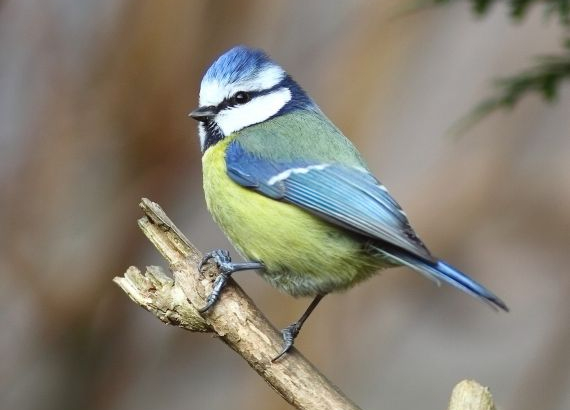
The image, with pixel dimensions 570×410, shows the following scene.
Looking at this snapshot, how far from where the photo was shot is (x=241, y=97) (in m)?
2.07

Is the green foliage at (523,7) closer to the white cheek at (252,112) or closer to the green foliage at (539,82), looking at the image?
the green foliage at (539,82)

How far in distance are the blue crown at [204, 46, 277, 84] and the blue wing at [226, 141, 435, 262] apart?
0.15 meters

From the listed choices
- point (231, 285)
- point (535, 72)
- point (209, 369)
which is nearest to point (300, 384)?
point (231, 285)

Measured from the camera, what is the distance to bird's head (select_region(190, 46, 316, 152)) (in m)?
2.04

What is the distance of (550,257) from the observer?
334 cm

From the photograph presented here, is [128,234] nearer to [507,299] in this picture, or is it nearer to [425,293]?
[425,293]

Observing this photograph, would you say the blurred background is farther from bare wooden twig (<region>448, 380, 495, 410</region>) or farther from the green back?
bare wooden twig (<region>448, 380, 495, 410</region>)

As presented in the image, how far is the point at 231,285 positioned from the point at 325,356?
5.33 ft

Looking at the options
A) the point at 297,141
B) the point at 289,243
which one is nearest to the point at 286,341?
the point at 289,243

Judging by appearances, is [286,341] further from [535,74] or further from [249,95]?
[535,74]

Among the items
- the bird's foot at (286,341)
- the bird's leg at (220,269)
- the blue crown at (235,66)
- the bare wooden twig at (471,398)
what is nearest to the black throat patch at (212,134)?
the blue crown at (235,66)

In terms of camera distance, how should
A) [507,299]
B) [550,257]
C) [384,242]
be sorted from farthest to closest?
[507,299] → [550,257] → [384,242]

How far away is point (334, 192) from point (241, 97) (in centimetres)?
35

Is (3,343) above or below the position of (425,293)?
above
